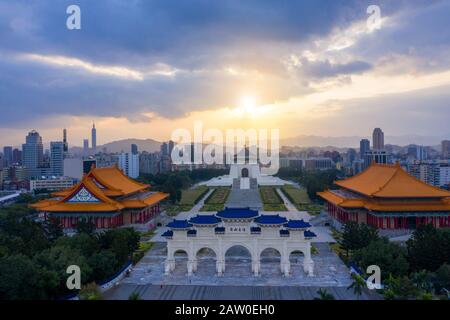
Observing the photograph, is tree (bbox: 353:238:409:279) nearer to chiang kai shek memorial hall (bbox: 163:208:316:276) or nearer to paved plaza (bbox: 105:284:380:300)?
paved plaza (bbox: 105:284:380:300)

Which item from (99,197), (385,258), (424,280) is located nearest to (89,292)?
(385,258)

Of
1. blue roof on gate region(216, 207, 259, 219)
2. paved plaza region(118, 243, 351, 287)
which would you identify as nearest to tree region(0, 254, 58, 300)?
paved plaza region(118, 243, 351, 287)

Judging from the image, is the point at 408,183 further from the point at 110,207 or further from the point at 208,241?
the point at 110,207

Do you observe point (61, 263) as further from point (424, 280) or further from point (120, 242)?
point (424, 280)
